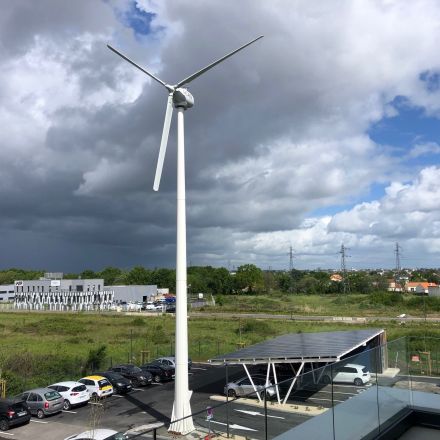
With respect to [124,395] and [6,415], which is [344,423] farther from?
[124,395]

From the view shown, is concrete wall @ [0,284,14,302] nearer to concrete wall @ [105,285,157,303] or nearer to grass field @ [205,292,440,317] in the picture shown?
concrete wall @ [105,285,157,303]

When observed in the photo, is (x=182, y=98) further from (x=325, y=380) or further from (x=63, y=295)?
(x=63, y=295)

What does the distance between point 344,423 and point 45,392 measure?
23.3 m

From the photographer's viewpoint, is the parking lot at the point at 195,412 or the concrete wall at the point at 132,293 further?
the concrete wall at the point at 132,293

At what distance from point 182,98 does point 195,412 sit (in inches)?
725

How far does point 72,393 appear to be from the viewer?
29547 mm

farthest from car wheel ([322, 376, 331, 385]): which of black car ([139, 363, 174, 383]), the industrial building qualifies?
the industrial building

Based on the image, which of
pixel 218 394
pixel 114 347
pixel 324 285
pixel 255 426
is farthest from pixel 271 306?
pixel 255 426

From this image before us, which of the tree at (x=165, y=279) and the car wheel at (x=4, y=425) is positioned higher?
the tree at (x=165, y=279)

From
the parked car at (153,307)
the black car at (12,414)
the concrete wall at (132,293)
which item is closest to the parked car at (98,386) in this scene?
the black car at (12,414)

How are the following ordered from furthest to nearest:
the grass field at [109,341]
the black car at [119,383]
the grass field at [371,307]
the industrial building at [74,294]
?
the industrial building at [74,294] → the grass field at [371,307] → the grass field at [109,341] → the black car at [119,383]

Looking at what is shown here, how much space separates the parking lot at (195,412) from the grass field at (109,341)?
770cm

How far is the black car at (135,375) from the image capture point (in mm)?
35656

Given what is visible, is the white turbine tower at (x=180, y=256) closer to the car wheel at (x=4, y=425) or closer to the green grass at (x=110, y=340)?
the car wheel at (x=4, y=425)
